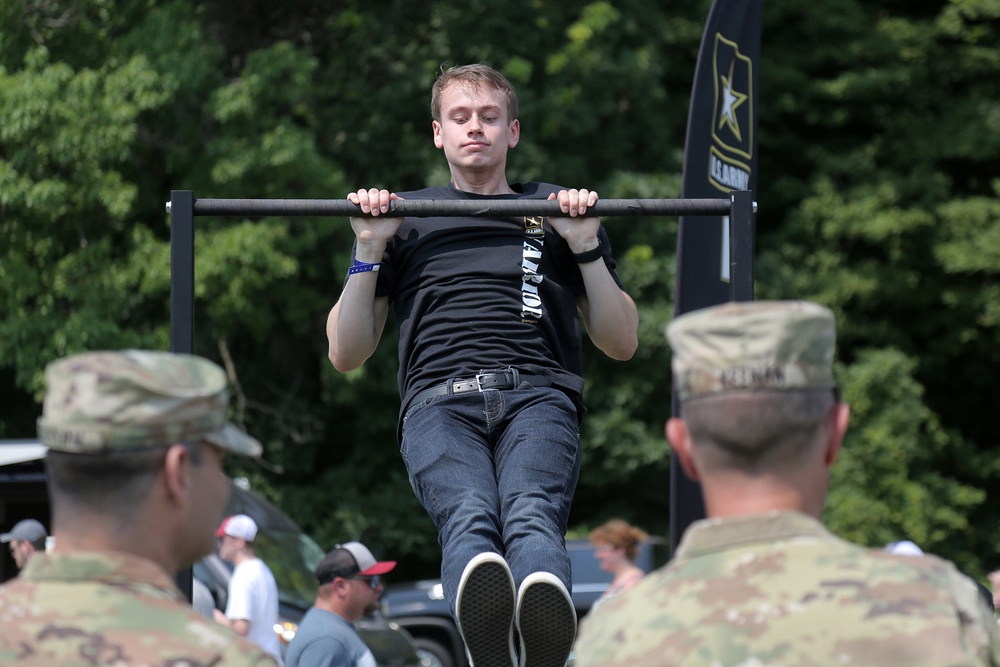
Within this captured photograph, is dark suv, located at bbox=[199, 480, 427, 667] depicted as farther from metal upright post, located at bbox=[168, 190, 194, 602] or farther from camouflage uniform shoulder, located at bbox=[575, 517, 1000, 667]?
camouflage uniform shoulder, located at bbox=[575, 517, 1000, 667]

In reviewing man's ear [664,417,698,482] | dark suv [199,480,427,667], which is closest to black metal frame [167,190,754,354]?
man's ear [664,417,698,482]

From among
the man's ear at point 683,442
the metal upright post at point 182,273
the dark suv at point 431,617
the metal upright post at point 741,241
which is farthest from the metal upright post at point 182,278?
the dark suv at point 431,617

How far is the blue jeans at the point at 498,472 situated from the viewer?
11.2ft

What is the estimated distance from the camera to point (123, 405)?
1.92m

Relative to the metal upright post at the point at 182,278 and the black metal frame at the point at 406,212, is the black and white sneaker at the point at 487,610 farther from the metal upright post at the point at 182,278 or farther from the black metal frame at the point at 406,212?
the black metal frame at the point at 406,212

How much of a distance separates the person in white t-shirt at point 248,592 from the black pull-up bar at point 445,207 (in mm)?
3524

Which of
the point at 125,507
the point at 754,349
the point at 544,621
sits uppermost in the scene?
the point at 754,349

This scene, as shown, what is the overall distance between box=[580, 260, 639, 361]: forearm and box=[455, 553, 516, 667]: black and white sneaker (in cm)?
88

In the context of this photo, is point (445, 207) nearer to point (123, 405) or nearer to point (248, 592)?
point (123, 405)

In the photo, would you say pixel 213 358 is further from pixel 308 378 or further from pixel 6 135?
pixel 6 135

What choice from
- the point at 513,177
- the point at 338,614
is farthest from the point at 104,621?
the point at 513,177

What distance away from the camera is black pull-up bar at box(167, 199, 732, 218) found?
12.3 feet

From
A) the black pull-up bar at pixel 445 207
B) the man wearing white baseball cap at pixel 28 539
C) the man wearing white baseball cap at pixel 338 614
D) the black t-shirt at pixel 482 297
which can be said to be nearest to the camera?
the black pull-up bar at pixel 445 207

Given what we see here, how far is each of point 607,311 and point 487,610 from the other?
1.05 meters
